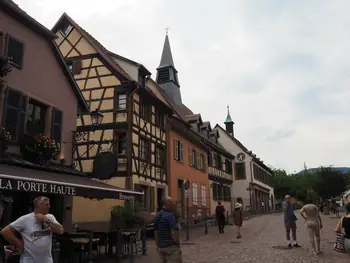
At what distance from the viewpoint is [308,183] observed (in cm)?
7019

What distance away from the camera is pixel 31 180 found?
26.7 feet

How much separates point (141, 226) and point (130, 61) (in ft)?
35.0

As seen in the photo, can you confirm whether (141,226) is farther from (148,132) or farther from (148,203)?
(148,132)

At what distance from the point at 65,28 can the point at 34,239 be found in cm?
1793

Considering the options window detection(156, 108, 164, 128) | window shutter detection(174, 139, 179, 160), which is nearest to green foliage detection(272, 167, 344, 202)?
window shutter detection(174, 139, 179, 160)

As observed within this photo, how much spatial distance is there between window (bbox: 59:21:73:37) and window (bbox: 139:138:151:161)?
7.07 metres

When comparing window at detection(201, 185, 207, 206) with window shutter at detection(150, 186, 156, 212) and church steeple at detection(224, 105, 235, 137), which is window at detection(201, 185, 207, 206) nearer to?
window shutter at detection(150, 186, 156, 212)

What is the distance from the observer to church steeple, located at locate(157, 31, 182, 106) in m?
32.6

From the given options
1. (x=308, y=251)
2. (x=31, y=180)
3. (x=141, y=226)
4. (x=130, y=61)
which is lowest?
(x=308, y=251)

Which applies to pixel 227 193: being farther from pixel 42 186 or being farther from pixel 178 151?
pixel 42 186

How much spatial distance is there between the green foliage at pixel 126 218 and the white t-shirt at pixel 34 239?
6.63 m

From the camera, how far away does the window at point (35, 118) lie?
464 inches

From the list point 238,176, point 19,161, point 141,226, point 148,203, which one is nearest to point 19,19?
point 19,161

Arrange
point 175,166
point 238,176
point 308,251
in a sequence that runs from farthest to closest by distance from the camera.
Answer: point 238,176 → point 175,166 → point 308,251
